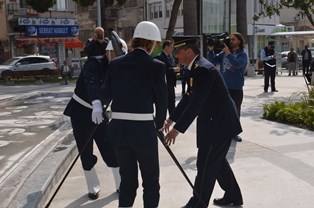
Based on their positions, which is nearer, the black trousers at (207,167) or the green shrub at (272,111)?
the black trousers at (207,167)

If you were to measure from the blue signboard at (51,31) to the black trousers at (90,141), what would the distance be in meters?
34.1

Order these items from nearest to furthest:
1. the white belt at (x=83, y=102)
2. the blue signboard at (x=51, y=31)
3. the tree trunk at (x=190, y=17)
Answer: the white belt at (x=83, y=102)
the tree trunk at (x=190, y=17)
the blue signboard at (x=51, y=31)

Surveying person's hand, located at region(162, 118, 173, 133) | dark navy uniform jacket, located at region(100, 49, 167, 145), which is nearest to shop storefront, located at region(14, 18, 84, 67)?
person's hand, located at region(162, 118, 173, 133)

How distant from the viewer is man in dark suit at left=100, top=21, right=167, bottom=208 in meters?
3.77

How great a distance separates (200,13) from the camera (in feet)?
71.4

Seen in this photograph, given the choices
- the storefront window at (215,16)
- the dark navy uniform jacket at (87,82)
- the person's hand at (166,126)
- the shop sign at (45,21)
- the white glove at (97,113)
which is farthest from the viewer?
the shop sign at (45,21)

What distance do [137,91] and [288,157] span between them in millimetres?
3681

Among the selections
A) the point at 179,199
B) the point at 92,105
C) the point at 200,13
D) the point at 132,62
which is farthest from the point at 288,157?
the point at 200,13

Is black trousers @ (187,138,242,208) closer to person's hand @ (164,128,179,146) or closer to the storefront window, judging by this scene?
person's hand @ (164,128,179,146)

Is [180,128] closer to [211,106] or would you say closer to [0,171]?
[211,106]

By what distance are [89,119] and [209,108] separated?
1423 mm

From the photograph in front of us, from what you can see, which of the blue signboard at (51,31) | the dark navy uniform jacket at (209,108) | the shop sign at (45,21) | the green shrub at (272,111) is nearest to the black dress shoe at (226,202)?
the dark navy uniform jacket at (209,108)

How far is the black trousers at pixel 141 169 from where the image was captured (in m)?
3.84

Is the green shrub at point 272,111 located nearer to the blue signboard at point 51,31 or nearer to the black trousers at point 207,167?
the black trousers at point 207,167
